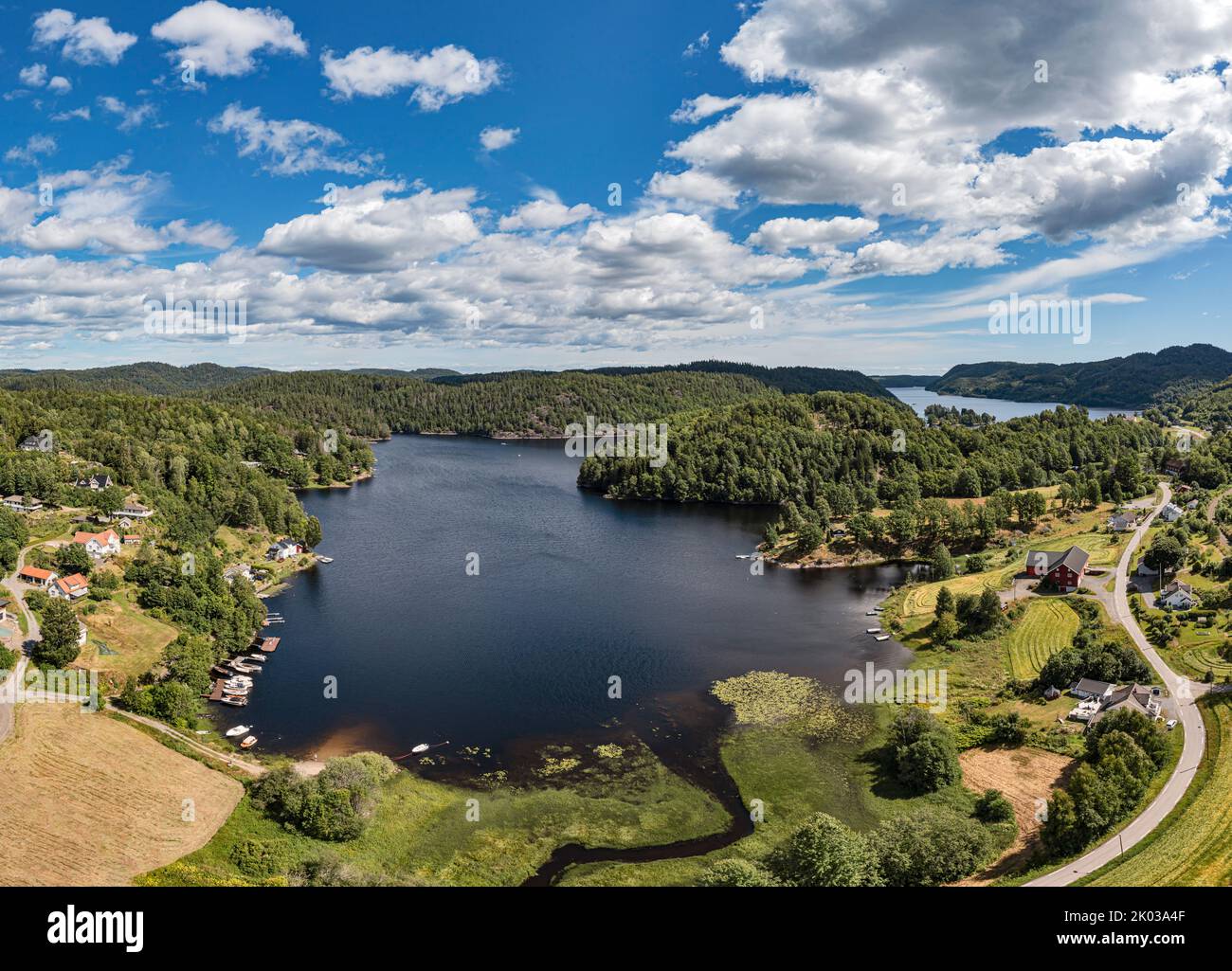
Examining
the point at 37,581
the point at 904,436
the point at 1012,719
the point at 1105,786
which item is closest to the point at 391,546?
the point at 37,581

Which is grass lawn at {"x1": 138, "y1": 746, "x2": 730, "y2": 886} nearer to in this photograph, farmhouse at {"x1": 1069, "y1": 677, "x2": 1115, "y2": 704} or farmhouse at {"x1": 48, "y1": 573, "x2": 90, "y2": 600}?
farmhouse at {"x1": 1069, "y1": 677, "x2": 1115, "y2": 704}

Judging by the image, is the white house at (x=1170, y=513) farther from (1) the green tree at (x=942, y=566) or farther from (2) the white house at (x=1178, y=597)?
(2) the white house at (x=1178, y=597)

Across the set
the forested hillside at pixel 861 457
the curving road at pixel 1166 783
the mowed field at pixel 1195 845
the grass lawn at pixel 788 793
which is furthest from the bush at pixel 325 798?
the forested hillside at pixel 861 457

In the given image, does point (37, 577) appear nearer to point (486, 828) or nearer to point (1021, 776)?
point (486, 828)

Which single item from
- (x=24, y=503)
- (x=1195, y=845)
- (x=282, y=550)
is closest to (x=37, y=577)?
(x=24, y=503)

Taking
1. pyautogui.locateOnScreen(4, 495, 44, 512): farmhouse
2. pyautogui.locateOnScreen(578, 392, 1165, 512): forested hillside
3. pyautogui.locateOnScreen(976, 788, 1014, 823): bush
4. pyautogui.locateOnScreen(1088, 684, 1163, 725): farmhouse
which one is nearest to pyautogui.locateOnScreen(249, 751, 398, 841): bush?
pyautogui.locateOnScreen(976, 788, 1014, 823): bush

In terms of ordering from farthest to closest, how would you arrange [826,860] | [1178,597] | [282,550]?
1. [282,550]
2. [1178,597]
3. [826,860]

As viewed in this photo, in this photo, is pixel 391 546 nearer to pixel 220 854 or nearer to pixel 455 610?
pixel 455 610
